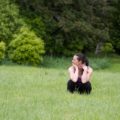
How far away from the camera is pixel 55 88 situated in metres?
12.5

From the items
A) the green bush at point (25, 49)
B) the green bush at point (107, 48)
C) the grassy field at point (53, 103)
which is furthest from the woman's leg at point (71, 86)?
the green bush at point (107, 48)

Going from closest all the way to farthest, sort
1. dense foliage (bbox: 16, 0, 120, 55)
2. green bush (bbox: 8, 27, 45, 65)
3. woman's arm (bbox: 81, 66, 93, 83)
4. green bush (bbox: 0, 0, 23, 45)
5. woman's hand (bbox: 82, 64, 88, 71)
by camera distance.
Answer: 1. woman's arm (bbox: 81, 66, 93, 83)
2. woman's hand (bbox: 82, 64, 88, 71)
3. green bush (bbox: 8, 27, 45, 65)
4. green bush (bbox: 0, 0, 23, 45)
5. dense foliage (bbox: 16, 0, 120, 55)

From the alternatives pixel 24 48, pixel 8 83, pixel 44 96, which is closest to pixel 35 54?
pixel 24 48

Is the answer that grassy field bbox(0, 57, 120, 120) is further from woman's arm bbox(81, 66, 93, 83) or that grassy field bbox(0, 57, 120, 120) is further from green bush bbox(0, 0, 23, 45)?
green bush bbox(0, 0, 23, 45)

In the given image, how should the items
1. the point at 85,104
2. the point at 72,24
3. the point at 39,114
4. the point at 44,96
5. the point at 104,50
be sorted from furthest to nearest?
1. the point at 104,50
2. the point at 72,24
3. the point at 44,96
4. the point at 85,104
5. the point at 39,114

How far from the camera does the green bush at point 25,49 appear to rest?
29719 millimetres

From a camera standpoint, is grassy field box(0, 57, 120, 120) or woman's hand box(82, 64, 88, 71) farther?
woman's hand box(82, 64, 88, 71)

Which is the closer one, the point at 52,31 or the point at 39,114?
the point at 39,114

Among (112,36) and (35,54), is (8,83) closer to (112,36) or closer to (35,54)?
(35,54)

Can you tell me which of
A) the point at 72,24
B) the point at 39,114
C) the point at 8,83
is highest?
the point at 39,114

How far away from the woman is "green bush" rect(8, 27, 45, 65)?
18.2 metres

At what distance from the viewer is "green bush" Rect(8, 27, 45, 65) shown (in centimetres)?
2972

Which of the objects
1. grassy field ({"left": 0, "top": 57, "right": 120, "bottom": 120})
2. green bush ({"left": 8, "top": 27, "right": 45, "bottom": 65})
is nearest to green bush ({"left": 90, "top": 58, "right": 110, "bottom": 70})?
green bush ({"left": 8, "top": 27, "right": 45, "bottom": 65})

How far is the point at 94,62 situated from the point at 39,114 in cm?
2628
